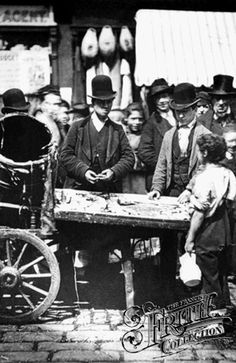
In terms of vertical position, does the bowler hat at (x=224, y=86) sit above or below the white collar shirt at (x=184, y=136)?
above

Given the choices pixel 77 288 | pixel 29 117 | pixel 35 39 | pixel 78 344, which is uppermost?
pixel 35 39

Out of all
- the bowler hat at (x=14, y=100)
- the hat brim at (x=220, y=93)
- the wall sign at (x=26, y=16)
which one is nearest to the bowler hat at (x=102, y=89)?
the bowler hat at (x=14, y=100)

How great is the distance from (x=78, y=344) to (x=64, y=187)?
187 centimetres

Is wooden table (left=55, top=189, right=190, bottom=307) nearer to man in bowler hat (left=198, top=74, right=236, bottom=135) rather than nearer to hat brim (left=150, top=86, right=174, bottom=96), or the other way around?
man in bowler hat (left=198, top=74, right=236, bottom=135)

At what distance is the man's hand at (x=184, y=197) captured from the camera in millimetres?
4461

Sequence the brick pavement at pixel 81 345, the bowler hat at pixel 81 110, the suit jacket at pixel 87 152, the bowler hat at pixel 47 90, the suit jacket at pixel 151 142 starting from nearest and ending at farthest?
the brick pavement at pixel 81 345
the suit jacket at pixel 87 152
the suit jacket at pixel 151 142
the bowler hat at pixel 47 90
the bowler hat at pixel 81 110

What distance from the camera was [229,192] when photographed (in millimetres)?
3904

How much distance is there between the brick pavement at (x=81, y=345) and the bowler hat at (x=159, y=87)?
2.49 m

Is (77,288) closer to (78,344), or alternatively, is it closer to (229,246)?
(78,344)

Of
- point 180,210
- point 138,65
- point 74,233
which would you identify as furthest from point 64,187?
point 138,65

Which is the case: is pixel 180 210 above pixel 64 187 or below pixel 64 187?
below

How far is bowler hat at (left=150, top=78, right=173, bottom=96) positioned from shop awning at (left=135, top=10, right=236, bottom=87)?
0.10m

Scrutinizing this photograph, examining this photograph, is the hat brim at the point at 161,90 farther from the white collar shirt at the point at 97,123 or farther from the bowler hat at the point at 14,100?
the bowler hat at the point at 14,100

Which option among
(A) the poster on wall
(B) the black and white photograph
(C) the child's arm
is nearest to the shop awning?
(B) the black and white photograph
